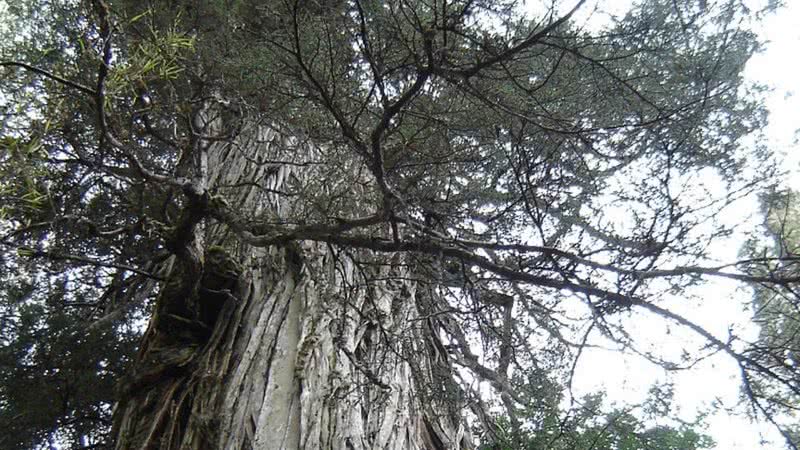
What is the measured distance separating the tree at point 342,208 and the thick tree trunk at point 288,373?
0.01 m

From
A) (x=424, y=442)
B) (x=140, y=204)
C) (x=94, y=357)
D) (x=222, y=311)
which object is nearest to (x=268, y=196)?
(x=140, y=204)

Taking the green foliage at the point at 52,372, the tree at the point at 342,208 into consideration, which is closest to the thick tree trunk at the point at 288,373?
the tree at the point at 342,208

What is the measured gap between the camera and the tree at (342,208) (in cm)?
188

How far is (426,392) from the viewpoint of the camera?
2809mm

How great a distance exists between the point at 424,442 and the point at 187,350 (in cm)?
114

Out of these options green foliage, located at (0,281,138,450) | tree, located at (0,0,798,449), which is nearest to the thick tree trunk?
tree, located at (0,0,798,449)

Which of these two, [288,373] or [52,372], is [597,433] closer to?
[288,373]

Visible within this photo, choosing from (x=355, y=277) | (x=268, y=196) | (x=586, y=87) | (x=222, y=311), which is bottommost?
(x=222, y=311)

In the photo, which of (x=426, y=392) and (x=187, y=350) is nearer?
(x=187, y=350)

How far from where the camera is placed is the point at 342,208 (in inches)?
103

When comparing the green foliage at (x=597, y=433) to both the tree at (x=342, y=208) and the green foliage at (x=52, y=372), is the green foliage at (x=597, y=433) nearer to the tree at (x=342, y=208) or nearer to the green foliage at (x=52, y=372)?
the tree at (x=342, y=208)

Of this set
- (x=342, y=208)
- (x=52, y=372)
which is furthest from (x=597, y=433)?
(x=52, y=372)

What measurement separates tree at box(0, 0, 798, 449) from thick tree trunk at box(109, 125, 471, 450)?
10mm

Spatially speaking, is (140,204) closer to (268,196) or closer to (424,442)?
(268,196)
